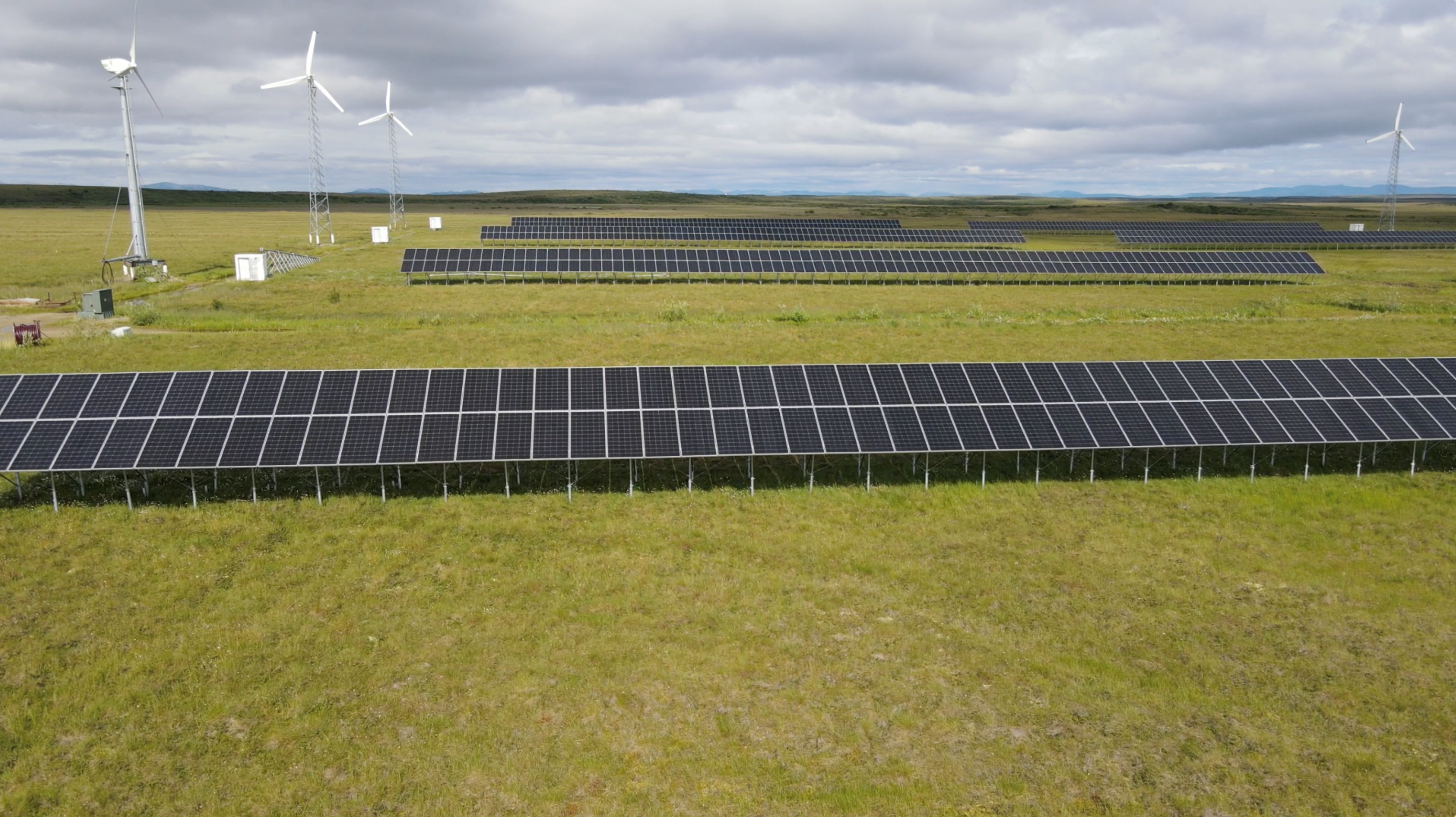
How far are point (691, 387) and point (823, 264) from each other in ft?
160

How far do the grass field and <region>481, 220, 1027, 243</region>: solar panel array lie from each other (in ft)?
272

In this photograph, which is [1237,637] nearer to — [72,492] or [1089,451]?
[1089,451]

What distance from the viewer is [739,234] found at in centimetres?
10906

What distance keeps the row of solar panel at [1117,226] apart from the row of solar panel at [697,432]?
9643cm

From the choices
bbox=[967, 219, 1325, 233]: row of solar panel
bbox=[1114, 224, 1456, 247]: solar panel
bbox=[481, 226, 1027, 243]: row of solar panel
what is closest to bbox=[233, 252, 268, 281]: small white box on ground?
bbox=[481, 226, 1027, 243]: row of solar panel

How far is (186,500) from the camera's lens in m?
24.3

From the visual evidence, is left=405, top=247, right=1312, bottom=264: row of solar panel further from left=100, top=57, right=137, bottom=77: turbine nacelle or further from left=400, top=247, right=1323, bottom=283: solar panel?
left=100, top=57, right=137, bottom=77: turbine nacelle

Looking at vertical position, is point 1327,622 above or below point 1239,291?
below

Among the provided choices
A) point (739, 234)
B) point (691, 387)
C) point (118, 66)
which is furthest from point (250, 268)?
point (739, 234)

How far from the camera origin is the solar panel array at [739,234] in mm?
106000

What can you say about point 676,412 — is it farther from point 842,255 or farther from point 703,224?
point 703,224

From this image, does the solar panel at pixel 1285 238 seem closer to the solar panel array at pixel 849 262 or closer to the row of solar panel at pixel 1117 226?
the row of solar panel at pixel 1117 226

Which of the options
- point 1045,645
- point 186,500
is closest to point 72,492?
point 186,500

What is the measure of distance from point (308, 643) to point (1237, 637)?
18.7 m
